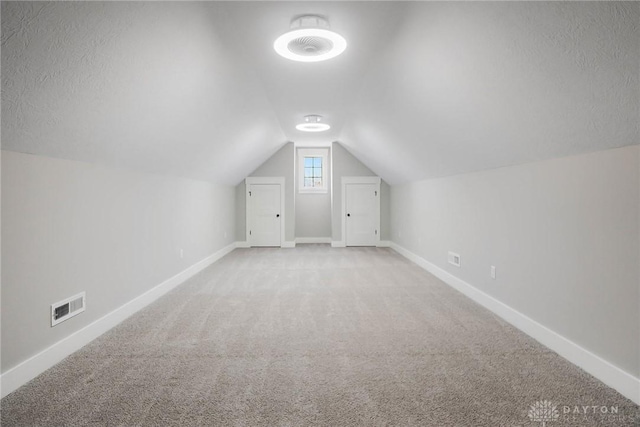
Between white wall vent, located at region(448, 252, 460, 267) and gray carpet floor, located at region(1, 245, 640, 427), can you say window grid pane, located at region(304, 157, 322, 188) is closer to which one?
white wall vent, located at region(448, 252, 460, 267)

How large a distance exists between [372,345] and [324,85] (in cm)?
267

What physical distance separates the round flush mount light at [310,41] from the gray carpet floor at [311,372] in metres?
2.21

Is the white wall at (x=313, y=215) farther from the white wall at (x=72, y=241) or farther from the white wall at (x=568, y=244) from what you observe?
the white wall at (x=568, y=244)

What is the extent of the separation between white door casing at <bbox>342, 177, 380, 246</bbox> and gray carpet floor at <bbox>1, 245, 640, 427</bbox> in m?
4.18

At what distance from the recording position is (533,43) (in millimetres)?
1708

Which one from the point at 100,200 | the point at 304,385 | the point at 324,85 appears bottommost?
the point at 304,385

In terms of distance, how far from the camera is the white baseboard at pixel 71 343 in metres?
1.88

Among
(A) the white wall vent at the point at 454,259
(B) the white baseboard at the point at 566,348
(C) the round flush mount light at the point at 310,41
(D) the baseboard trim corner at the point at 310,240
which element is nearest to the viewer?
(B) the white baseboard at the point at 566,348

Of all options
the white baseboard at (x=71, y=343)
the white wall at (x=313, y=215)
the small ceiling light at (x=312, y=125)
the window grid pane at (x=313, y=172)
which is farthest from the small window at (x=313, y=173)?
the white baseboard at (x=71, y=343)

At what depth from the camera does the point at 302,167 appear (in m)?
8.57

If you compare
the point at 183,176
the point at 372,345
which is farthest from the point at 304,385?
the point at 183,176

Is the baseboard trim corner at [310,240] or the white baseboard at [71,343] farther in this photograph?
the baseboard trim corner at [310,240]

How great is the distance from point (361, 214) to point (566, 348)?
221 inches

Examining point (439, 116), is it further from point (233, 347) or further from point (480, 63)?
point (233, 347)
